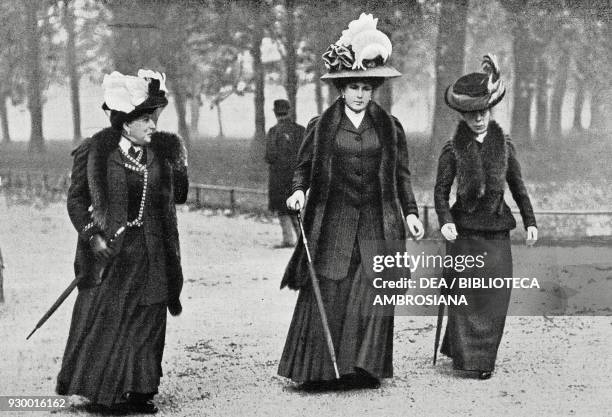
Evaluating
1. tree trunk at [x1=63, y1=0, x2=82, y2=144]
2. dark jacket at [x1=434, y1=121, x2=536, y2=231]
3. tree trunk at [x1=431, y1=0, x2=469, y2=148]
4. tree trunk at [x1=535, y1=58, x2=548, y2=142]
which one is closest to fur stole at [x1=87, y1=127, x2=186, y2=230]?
dark jacket at [x1=434, y1=121, x2=536, y2=231]

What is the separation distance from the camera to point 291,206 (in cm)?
581

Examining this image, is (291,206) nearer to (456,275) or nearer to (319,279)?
(319,279)

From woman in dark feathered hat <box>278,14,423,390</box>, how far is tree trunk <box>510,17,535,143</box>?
4.51 metres

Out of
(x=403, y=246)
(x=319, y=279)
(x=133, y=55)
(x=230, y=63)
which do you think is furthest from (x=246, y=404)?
(x=230, y=63)

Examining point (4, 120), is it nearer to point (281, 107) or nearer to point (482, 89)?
point (281, 107)

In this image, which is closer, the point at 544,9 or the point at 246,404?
the point at 246,404

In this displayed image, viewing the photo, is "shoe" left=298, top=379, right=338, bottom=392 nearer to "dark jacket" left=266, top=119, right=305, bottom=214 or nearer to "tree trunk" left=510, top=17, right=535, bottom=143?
"dark jacket" left=266, top=119, right=305, bottom=214

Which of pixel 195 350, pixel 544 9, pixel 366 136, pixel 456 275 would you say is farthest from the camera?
pixel 544 9

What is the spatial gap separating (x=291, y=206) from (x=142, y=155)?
Result: 2.71ft

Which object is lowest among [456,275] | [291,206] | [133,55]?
[456,275]

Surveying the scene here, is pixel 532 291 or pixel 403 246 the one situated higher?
pixel 403 246

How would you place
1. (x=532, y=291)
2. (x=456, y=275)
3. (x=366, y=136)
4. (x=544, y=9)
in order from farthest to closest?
(x=544, y=9) → (x=532, y=291) → (x=456, y=275) → (x=366, y=136)

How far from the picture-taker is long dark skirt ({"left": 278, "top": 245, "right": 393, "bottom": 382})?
5.98 meters

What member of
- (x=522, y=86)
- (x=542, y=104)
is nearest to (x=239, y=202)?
(x=522, y=86)
